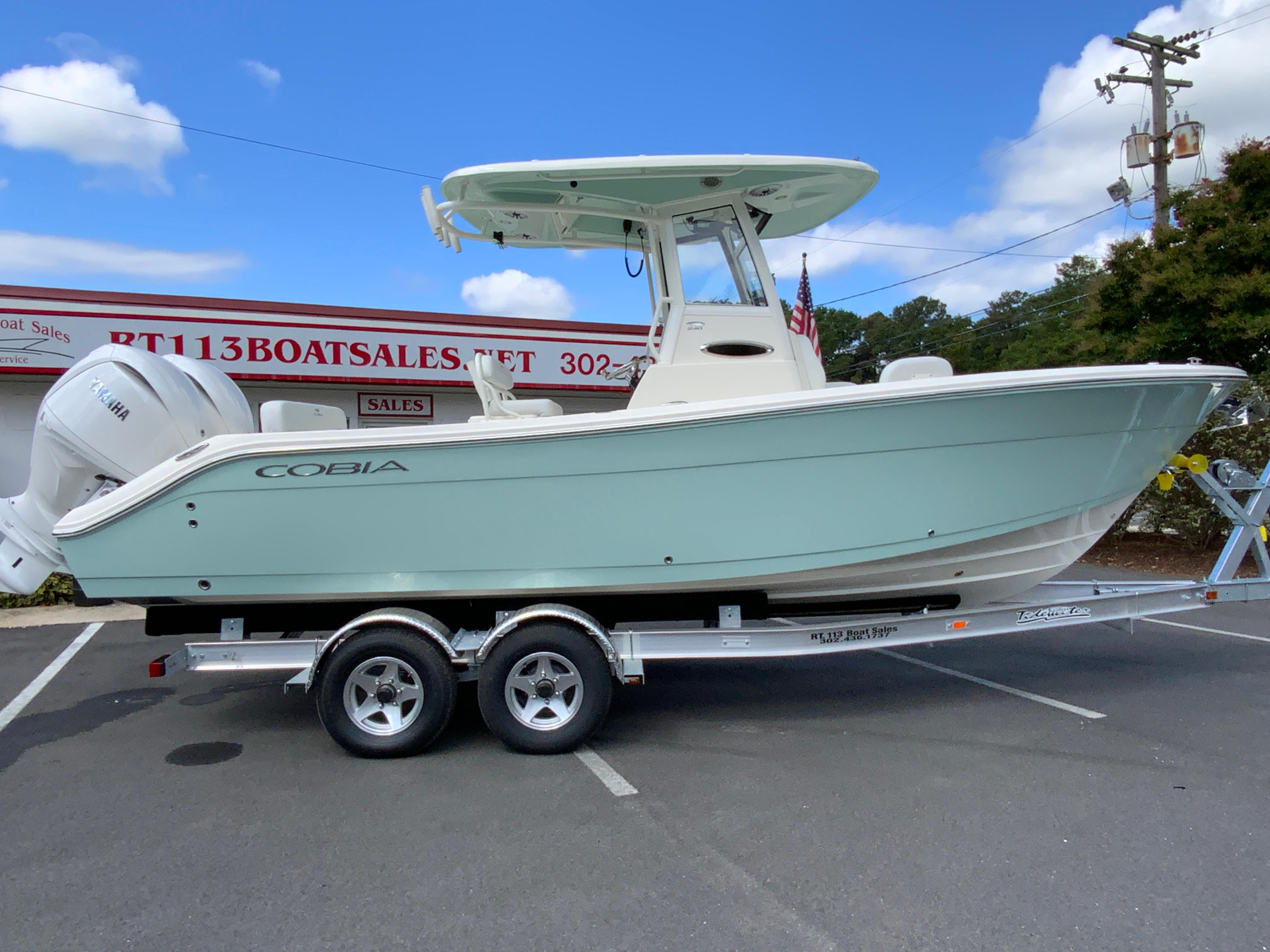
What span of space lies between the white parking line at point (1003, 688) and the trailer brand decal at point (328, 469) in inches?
114

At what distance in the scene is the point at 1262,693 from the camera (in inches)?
194

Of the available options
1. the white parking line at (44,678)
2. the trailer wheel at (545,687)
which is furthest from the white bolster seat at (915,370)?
the white parking line at (44,678)

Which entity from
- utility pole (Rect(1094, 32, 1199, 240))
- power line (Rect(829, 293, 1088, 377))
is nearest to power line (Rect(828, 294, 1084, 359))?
power line (Rect(829, 293, 1088, 377))

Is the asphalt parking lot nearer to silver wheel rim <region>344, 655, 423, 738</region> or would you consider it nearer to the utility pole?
silver wheel rim <region>344, 655, 423, 738</region>

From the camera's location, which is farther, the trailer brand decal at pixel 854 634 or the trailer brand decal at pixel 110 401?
the trailer brand decal at pixel 854 634

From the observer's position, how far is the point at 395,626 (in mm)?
4180

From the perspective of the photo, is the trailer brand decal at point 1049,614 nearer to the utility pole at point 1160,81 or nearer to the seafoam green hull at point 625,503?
the seafoam green hull at point 625,503

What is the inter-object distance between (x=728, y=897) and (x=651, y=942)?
37cm

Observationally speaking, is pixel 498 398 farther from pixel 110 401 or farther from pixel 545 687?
pixel 110 401

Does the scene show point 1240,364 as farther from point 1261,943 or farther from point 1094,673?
point 1261,943

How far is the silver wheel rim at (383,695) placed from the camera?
417 centimetres

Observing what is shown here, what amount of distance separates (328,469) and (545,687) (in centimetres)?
150

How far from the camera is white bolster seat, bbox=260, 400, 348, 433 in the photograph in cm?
439

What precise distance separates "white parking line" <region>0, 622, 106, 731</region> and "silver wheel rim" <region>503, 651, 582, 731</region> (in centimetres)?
314
